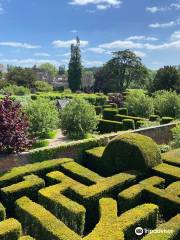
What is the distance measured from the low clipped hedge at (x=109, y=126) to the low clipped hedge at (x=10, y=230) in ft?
53.1

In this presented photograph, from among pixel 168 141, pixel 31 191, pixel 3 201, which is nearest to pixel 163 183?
pixel 31 191

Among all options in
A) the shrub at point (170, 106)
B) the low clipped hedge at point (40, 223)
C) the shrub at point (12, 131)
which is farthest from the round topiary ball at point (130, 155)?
the shrub at point (170, 106)

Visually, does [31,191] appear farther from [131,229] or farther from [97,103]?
[97,103]

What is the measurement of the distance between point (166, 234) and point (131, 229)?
3.37 feet

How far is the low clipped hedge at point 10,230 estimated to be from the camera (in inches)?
372

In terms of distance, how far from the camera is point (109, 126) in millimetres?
25734

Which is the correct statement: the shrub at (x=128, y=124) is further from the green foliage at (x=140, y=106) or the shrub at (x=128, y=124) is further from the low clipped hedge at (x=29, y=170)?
the low clipped hedge at (x=29, y=170)

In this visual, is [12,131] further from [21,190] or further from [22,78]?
[22,78]

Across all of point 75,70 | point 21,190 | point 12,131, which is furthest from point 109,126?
point 75,70

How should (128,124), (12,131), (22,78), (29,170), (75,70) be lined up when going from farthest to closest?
1. (75,70)
2. (22,78)
3. (128,124)
4. (12,131)
5. (29,170)

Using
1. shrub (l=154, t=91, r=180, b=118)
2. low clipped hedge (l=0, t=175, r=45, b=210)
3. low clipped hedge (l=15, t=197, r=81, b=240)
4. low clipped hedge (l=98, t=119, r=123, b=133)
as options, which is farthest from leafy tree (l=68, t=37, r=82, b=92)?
low clipped hedge (l=15, t=197, r=81, b=240)

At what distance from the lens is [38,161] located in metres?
15.3

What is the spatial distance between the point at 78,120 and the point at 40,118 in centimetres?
235

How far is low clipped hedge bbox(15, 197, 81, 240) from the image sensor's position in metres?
9.50
